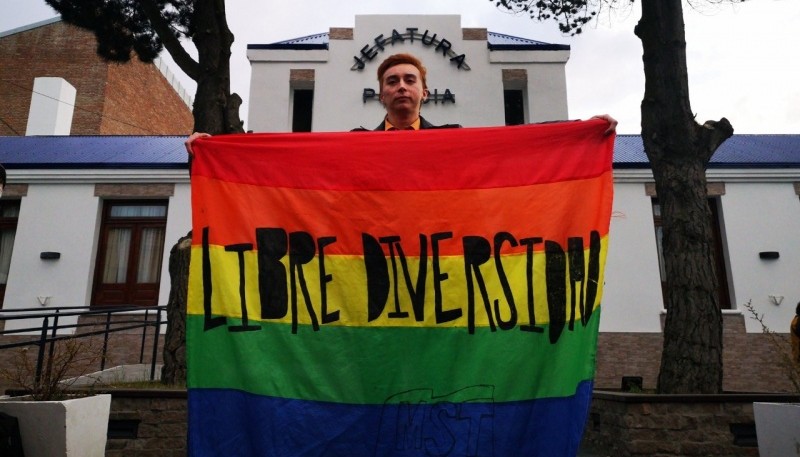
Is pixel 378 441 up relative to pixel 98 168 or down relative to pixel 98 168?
down

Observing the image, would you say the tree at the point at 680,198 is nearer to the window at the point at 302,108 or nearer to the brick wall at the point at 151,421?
the brick wall at the point at 151,421

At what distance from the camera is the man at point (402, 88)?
305 centimetres

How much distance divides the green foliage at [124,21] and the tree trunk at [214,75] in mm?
1121

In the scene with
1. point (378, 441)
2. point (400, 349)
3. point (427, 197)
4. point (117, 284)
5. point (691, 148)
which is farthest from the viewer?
point (117, 284)

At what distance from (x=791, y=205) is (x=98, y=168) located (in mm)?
15413

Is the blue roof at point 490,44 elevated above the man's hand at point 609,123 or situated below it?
above

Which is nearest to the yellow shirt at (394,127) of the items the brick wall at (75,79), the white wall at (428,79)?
the white wall at (428,79)

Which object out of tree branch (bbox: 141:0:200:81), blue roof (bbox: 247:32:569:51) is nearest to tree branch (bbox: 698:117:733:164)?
tree branch (bbox: 141:0:200:81)

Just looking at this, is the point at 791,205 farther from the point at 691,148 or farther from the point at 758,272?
the point at 691,148

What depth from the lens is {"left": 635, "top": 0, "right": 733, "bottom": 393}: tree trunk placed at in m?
5.58

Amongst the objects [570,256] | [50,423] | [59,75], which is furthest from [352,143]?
[59,75]

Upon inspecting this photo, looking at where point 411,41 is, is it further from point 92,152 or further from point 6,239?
point 6,239

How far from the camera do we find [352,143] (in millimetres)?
3072

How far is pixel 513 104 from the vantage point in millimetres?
17047
